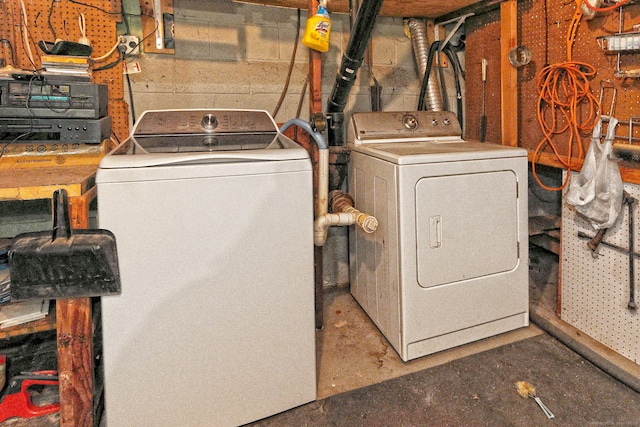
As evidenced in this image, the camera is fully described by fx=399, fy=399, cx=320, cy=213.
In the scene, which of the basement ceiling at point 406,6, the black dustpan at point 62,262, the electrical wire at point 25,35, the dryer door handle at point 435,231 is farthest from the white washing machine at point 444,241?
the electrical wire at point 25,35

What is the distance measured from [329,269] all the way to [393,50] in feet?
4.89

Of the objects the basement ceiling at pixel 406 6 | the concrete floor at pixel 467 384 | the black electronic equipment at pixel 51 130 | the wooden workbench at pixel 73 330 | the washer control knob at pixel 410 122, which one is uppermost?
the basement ceiling at pixel 406 6

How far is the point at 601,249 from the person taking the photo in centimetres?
181

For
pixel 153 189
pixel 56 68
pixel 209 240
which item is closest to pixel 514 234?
pixel 209 240

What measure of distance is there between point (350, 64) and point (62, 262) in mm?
1484

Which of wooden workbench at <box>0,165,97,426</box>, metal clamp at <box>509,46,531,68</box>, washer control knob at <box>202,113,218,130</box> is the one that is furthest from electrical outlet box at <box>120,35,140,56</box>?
metal clamp at <box>509,46,531,68</box>

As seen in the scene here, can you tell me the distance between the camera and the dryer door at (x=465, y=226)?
1.71 meters

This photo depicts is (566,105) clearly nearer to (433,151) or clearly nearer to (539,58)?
(539,58)

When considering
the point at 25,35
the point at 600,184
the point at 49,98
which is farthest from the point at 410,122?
the point at 25,35

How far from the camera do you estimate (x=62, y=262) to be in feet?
4.02

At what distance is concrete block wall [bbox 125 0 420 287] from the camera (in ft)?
7.04

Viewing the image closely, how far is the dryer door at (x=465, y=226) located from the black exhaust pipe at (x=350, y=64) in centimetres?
69

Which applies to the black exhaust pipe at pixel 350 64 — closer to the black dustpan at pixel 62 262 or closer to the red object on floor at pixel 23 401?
the black dustpan at pixel 62 262

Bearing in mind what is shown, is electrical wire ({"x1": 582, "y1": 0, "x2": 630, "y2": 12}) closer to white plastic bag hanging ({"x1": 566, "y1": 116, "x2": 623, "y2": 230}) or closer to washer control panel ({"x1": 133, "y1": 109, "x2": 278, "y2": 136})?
white plastic bag hanging ({"x1": 566, "y1": 116, "x2": 623, "y2": 230})
